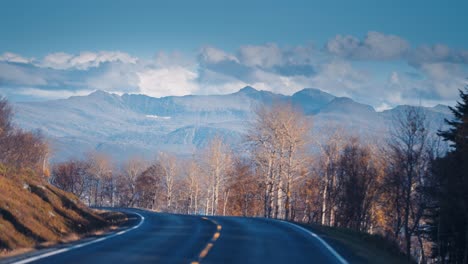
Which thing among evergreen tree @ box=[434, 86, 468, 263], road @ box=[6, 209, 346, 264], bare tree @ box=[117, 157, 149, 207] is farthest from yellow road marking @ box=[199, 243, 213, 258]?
bare tree @ box=[117, 157, 149, 207]

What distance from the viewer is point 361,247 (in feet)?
58.3

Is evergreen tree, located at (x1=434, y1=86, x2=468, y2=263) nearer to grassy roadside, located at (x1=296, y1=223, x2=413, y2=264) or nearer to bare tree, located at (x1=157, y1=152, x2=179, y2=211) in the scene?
grassy roadside, located at (x1=296, y1=223, x2=413, y2=264)

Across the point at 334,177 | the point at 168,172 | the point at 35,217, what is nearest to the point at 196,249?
the point at 35,217

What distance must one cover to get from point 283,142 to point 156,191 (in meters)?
45.7

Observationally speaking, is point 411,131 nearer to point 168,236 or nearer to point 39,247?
point 168,236

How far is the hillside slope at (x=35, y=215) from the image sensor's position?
15.4 meters

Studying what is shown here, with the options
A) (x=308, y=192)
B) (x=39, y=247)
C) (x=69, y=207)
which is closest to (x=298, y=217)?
(x=308, y=192)

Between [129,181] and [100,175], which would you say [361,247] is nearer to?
[129,181]

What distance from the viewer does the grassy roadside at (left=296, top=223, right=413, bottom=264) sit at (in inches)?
595

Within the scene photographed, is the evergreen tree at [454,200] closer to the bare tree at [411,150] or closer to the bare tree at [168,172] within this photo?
the bare tree at [411,150]

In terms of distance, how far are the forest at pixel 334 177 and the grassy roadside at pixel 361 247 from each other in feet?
8.05

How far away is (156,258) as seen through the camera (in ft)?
41.4

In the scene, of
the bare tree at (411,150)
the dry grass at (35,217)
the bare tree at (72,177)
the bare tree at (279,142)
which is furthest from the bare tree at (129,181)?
the dry grass at (35,217)

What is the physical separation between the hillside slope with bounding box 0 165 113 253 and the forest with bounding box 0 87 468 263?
7768 millimetres
